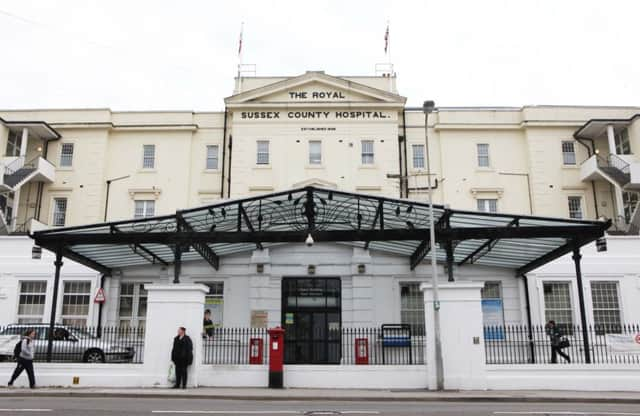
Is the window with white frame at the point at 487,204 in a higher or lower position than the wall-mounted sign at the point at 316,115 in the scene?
lower

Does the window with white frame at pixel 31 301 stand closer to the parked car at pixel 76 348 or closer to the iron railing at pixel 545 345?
the parked car at pixel 76 348

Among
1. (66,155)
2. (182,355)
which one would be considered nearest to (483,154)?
(182,355)

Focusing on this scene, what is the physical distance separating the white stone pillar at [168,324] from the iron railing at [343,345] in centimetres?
131

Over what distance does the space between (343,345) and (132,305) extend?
33.6ft

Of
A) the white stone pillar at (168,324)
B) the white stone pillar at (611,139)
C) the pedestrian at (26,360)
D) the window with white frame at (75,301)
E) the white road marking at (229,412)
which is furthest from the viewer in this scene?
the white stone pillar at (611,139)

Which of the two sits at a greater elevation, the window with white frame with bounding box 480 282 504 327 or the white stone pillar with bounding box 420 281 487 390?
Result: the window with white frame with bounding box 480 282 504 327

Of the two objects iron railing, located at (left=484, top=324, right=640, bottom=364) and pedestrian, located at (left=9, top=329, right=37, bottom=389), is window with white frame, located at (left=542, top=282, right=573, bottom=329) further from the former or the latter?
pedestrian, located at (left=9, top=329, right=37, bottom=389)

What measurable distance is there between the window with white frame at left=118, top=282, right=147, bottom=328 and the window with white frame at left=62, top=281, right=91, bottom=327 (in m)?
1.61

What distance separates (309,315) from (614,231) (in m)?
15.4

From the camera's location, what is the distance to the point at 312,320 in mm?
24438

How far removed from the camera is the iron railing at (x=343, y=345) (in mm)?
18719

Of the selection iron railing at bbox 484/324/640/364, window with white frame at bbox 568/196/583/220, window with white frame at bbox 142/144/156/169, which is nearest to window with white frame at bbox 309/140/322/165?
window with white frame at bbox 142/144/156/169

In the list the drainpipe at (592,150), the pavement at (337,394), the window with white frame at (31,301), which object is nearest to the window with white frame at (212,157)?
the window with white frame at (31,301)

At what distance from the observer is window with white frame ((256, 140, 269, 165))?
32.3 m
